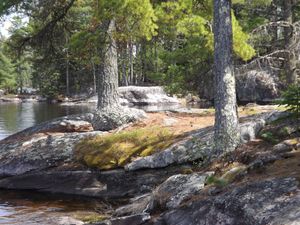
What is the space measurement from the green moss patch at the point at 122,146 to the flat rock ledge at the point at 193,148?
0.37m

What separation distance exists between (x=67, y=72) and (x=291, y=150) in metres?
54.0

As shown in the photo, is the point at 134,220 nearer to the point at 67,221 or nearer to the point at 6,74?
the point at 67,221

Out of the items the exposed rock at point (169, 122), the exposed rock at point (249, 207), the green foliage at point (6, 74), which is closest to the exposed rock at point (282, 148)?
the exposed rock at point (249, 207)

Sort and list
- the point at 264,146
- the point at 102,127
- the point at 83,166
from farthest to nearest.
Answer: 1. the point at 102,127
2. the point at 83,166
3. the point at 264,146

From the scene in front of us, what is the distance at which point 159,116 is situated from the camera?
14016mm

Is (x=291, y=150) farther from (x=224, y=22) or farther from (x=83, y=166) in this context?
(x=83, y=166)

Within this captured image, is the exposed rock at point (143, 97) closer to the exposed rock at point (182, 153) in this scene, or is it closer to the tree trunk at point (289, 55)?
the tree trunk at point (289, 55)

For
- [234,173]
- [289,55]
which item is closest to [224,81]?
[234,173]

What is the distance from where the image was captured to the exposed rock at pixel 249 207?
5.56 metres

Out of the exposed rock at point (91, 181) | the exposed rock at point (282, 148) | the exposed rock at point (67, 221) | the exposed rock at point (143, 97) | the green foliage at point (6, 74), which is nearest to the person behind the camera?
the exposed rock at point (282, 148)

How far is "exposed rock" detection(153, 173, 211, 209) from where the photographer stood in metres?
7.40

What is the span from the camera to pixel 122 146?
37.2 ft

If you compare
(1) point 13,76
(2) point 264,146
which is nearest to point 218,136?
(2) point 264,146

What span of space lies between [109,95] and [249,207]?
8488 millimetres
